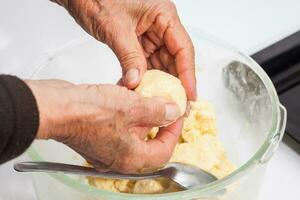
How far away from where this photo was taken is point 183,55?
2.26 feet

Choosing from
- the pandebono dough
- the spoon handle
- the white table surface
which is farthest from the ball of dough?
the white table surface

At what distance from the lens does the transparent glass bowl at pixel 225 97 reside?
59cm

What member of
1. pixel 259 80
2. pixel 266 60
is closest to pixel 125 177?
pixel 259 80

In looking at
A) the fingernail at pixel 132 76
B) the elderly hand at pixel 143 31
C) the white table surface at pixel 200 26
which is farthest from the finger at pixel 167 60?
the white table surface at pixel 200 26

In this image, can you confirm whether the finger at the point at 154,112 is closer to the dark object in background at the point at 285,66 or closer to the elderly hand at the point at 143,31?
the elderly hand at the point at 143,31

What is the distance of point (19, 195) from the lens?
729 millimetres

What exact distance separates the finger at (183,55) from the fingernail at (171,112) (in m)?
0.10

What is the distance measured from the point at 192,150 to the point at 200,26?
448 millimetres

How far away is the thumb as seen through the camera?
2.01 feet

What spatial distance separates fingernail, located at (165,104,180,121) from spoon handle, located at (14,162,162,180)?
0.27ft

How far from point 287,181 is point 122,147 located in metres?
0.37

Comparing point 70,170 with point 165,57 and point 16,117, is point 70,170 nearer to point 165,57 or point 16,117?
point 16,117

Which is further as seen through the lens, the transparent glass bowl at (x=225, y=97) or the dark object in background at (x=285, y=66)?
the dark object in background at (x=285, y=66)

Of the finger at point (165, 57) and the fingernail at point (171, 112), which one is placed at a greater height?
the fingernail at point (171, 112)
